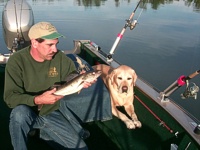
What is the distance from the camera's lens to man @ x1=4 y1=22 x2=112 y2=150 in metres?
3.06

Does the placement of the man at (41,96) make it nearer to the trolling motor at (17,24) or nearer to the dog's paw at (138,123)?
the dog's paw at (138,123)

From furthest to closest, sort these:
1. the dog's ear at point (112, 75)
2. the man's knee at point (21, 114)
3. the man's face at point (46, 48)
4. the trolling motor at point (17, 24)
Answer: the trolling motor at point (17, 24) → the dog's ear at point (112, 75) → the man's face at point (46, 48) → the man's knee at point (21, 114)

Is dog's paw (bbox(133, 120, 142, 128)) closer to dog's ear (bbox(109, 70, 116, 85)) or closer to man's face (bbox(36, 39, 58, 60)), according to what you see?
dog's ear (bbox(109, 70, 116, 85))

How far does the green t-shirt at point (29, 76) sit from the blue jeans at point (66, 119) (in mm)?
140

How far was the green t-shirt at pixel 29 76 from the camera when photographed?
3.15 metres

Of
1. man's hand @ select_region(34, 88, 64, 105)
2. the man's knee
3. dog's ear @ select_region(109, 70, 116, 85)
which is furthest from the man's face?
dog's ear @ select_region(109, 70, 116, 85)

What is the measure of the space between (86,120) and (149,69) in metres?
7.15

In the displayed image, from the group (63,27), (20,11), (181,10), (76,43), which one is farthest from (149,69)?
(181,10)

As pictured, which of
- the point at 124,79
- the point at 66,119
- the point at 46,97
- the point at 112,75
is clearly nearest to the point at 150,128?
the point at 124,79

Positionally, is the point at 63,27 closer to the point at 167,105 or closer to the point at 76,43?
the point at 76,43

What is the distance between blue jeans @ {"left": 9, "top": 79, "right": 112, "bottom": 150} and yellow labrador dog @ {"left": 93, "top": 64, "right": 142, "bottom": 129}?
291mm

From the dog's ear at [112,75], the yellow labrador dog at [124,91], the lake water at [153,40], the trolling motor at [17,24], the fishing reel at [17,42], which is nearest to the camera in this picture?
the yellow labrador dog at [124,91]

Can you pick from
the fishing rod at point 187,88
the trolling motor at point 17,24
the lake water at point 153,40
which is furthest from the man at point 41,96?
the trolling motor at point 17,24

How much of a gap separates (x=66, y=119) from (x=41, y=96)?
83cm
